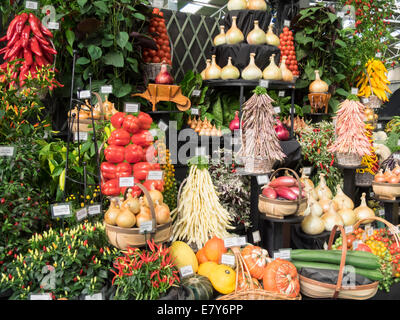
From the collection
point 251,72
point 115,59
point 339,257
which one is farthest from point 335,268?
point 115,59

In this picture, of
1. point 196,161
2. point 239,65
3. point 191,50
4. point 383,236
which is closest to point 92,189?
point 196,161

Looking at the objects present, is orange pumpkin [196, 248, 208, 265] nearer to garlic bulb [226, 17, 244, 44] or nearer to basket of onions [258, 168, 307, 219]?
basket of onions [258, 168, 307, 219]

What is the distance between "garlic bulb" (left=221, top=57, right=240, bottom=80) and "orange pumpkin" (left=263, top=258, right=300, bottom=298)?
6.59 ft

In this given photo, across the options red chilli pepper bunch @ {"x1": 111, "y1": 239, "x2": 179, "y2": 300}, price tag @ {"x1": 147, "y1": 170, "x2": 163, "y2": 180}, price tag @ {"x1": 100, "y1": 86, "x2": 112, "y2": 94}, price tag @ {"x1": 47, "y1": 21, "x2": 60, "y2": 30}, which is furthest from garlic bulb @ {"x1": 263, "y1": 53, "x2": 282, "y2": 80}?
red chilli pepper bunch @ {"x1": 111, "y1": 239, "x2": 179, "y2": 300}

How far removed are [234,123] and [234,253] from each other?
156 cm

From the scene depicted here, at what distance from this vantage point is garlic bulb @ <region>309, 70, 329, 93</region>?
13.4 feet

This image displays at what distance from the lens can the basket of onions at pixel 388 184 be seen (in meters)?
2.88

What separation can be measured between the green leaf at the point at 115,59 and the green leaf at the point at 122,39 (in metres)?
0.11

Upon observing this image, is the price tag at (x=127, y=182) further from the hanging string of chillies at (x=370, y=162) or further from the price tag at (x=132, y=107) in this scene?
the hanging string of chillies at (x=370, y=162)

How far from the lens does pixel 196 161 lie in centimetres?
248

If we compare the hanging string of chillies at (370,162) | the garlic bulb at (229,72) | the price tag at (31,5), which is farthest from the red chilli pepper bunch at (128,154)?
the hanging string of chillies at (370,162)

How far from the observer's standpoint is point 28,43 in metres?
2.73

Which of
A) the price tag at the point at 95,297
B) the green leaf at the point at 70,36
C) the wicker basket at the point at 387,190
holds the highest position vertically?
the green leaf at the point at 70,36
